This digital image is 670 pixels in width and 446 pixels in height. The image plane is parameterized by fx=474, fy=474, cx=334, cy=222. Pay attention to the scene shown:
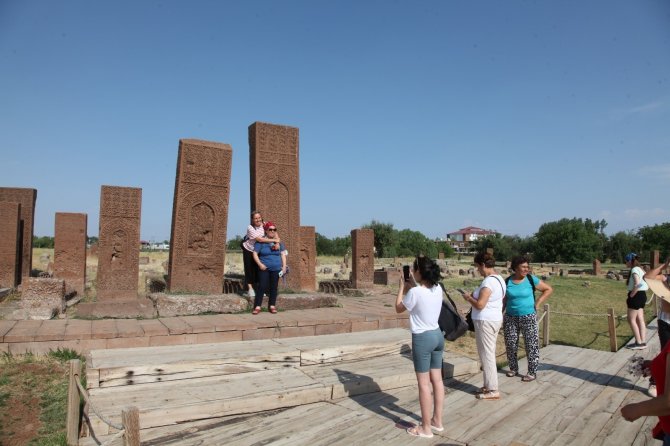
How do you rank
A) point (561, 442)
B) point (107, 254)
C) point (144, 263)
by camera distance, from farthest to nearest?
point (144, 263) < point (107, 254) < point (561, 442)

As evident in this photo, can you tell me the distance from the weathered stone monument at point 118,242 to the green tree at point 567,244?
58.8 meters

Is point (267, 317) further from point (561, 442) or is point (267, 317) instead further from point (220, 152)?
point (561, 442)

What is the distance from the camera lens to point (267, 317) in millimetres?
6562

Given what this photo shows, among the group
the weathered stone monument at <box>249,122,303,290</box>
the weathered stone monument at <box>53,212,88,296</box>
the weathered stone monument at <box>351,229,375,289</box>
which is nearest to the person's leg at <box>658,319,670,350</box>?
the weathered stone monument at <box>249,122,303,290</box>

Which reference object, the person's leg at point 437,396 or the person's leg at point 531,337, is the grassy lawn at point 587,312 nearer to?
the person's leg at point 531,337

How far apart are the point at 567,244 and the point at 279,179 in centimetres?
5826

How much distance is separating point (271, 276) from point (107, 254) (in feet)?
15.1

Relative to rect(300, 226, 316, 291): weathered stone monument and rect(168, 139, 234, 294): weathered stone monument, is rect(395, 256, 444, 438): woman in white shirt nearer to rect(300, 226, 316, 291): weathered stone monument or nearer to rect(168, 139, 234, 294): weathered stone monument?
A: rect(168, 139, 234, 294): weathered stone monument

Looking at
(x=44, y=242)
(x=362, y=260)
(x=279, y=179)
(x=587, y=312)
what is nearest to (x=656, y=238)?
(x=587, y=312)

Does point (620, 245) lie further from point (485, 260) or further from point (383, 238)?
point (485, 260)

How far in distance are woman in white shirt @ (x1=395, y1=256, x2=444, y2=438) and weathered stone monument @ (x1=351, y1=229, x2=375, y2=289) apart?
1272 cm

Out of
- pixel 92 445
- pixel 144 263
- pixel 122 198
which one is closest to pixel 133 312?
pixel 92 445

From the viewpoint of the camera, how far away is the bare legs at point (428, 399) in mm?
3811

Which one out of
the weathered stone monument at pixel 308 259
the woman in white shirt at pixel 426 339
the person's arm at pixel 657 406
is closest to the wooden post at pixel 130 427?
the woman in white shirt at pixel 426 339
